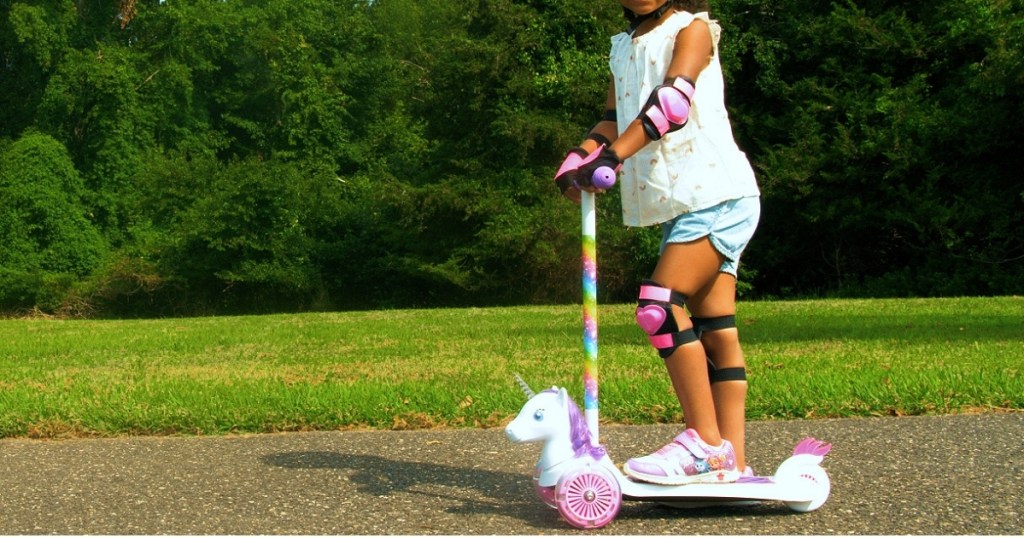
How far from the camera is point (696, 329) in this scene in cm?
382

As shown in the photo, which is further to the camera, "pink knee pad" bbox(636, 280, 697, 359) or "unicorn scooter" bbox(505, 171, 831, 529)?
"pink knee pad" bbox(636, 280, 697, 359)

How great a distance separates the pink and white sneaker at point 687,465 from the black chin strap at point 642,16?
1378mm

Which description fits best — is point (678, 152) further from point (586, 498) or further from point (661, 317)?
point (586, 498)

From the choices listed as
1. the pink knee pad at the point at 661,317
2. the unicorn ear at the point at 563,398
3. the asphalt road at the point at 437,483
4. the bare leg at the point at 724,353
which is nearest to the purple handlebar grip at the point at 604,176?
the pink knee pad at the point at 661,317

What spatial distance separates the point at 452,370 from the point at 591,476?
16.5ft

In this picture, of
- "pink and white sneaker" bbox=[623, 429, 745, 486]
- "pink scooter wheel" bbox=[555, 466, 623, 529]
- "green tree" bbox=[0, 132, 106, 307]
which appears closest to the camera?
"pink scooter wheel" bbox=[555, 466, 623, 529]

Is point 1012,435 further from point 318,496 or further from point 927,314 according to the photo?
point 927,314

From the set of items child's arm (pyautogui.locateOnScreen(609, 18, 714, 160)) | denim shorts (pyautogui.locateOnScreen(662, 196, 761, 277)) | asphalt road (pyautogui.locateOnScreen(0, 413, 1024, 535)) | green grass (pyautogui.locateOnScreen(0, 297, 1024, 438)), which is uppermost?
child's arm (pyautogui.locateOnScreen(609, 18, 714, 160))

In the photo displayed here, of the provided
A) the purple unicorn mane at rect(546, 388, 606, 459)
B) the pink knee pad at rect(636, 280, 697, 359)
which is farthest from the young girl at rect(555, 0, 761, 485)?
the purple unicorn mane at rect(546, 388, 606, 459)

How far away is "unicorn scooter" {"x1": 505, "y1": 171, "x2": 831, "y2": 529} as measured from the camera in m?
3.47

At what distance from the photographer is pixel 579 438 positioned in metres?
3.58

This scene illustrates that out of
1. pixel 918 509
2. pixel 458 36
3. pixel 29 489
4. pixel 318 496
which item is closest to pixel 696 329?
pixel 918 509

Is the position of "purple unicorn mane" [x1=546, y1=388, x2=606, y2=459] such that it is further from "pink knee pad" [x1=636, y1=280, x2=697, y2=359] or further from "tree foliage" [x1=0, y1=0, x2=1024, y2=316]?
"tree foliage" [x1=0, y1=0, x2=1024, y2=316]

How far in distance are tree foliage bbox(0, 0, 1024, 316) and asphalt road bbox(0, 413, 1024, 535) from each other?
20879 millimetres
